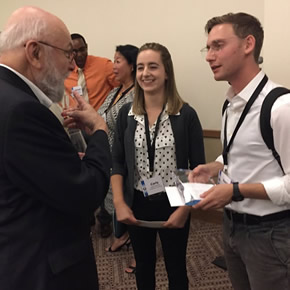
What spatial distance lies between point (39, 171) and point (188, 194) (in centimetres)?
57

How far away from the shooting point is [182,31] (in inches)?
120

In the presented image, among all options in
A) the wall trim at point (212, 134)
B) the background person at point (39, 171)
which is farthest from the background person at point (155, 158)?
the wall trim at point (212, 134)

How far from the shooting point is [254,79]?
1.23m

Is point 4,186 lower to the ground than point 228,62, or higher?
lower

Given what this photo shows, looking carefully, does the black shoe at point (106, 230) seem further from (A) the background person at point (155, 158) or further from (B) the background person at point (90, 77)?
(A) the background person at point (155, 158)

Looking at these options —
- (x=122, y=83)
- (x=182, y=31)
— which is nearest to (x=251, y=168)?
(x=122, y=83)

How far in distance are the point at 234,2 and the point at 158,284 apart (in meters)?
2.41

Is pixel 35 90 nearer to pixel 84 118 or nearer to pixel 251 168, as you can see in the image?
pixel 84 118

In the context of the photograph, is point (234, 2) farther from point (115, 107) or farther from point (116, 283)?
point (116, 283)

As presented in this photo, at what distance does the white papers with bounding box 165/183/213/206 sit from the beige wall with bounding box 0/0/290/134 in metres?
1.35

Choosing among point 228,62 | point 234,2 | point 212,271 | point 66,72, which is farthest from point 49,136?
point 234,2

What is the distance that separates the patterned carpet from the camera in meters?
2.34

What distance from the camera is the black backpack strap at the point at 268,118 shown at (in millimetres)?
1130

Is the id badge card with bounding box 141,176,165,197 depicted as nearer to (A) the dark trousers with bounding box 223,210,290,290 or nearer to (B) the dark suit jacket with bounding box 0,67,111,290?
(A) the dark trousers with bounding box 223,210,290,290
